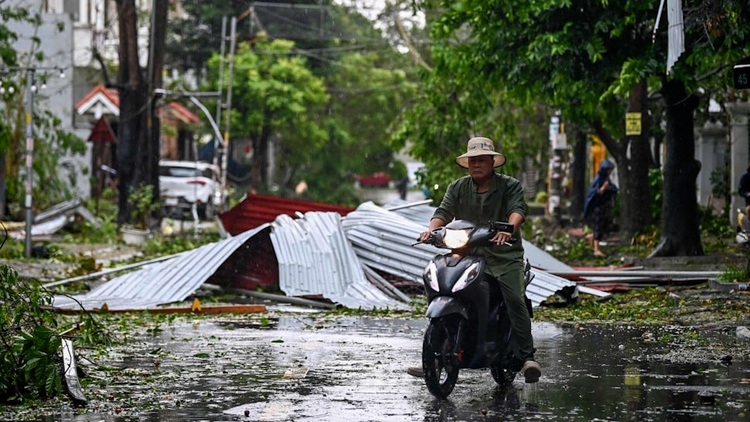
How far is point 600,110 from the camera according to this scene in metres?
25.7

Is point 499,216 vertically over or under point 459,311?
over

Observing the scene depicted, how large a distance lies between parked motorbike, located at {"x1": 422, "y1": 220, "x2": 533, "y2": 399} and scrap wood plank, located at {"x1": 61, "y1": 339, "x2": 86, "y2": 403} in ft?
7.13

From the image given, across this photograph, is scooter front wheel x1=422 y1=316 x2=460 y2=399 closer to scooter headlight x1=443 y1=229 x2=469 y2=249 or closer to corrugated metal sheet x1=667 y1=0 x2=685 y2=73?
scooter headlight x1=443 y1=229 x2=469 y2=249

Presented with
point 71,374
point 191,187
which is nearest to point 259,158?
point 191,187

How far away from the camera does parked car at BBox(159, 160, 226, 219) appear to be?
49844 millimetres

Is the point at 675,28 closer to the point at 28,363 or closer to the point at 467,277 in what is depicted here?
the point at 467,277

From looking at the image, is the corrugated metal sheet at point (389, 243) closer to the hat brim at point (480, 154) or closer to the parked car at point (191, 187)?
the hat brim at point (480, 154)

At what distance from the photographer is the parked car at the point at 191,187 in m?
49.8

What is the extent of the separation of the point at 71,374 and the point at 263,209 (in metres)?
14.6

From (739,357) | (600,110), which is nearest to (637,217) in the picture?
(600,110)

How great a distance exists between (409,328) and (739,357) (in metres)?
4.16

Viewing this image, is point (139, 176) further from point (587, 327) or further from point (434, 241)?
point (434, 241)

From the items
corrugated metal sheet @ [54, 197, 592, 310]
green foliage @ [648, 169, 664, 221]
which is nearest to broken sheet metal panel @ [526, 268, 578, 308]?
corrugated metal sheet @ [54, 197, 592, 310]

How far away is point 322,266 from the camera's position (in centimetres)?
1866
